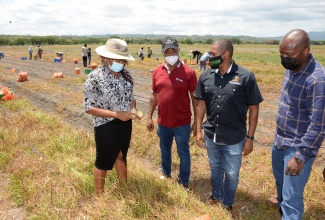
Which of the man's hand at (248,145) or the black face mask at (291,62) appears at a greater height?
the black face mask at (291,62)

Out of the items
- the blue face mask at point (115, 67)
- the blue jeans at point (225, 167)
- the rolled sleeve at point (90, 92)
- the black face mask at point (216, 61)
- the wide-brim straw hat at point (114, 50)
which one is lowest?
the blue jeans at point (225, 167)

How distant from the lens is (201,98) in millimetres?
3301

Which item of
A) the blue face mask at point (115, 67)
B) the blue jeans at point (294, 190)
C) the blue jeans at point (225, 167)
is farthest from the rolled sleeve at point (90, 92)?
the blue jeans at point (294, 190)

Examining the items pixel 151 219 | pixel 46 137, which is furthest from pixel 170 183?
pixel 46 137

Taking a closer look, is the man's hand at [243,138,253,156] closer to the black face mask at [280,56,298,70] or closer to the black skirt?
the black face mask at [280,56,298,70]

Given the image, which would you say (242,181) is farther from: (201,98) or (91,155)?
(91,155)

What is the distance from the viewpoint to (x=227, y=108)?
307 cm

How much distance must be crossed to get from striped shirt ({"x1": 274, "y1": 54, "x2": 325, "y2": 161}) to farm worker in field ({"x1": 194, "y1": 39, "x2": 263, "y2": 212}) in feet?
1.24

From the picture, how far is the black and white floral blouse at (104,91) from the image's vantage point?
3.03 metres

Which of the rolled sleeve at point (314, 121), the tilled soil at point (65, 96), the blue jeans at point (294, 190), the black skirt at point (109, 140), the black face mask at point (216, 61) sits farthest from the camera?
the tilled soil at point (65, 96)

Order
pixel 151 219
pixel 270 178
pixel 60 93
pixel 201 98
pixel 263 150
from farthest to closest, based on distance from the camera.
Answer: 1. pixel 60 93
2. pixel 263 150
3. pixel 270 178
4. pixel 201 98
5. pixel 151 219

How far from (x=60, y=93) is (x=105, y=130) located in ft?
28.6

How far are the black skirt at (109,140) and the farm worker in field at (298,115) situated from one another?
171cm

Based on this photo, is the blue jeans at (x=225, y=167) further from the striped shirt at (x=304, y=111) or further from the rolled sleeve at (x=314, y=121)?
the rolled sleeve at (x=314, y=121)
